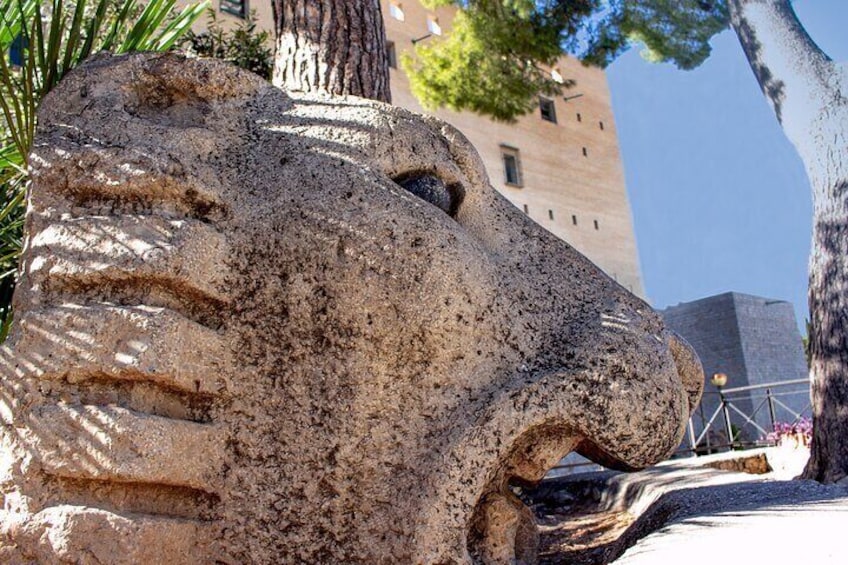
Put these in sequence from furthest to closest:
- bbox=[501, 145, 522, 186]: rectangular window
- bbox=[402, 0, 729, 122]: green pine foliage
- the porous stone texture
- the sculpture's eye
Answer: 1. bbox=[501, 145, 522, 186]: rectangular window
2. bbox=[402, 0, 729, 122]: green pine foliage
3. the sculpture's eye
4. the porous stone texture

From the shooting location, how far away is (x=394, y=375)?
1.40 meters

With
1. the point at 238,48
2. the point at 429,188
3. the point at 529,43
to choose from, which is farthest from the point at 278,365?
the point at 529,43

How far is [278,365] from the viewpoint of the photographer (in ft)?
4.67

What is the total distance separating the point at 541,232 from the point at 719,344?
13206 mm

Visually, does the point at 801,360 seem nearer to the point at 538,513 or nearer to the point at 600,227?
the point at 600,227

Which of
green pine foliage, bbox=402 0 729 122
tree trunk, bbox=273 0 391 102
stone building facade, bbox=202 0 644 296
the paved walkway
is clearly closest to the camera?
the paved walkway

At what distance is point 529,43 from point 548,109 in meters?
6.90

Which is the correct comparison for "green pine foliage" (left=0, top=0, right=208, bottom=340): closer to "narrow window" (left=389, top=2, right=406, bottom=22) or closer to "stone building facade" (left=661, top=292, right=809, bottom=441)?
"narrow window" (left=389, top=2, right=406, bottom=22)

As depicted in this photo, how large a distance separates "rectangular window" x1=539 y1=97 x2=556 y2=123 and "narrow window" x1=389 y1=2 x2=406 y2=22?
343 cm

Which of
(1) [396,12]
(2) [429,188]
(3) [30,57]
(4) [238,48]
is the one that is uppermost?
(1) [396,12]

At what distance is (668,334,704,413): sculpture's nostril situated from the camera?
161cm

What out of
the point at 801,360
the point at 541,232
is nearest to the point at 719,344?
the point at 801,360

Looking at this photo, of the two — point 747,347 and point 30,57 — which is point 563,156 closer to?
point 747,347

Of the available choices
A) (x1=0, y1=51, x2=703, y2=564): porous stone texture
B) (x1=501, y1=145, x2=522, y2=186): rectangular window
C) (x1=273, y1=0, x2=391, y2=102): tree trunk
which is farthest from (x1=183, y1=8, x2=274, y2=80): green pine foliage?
(x1=501, y1=145, x2=522, y2=186): rectangular window
